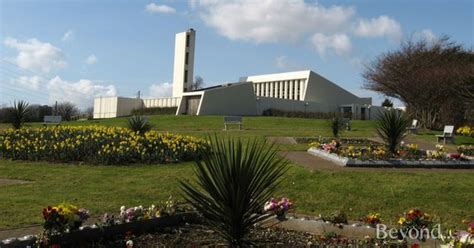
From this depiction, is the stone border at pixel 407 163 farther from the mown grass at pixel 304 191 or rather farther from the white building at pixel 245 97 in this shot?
the white building at pixel 245 97

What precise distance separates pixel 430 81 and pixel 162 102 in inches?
1343

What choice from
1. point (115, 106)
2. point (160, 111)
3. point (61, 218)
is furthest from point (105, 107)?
point (61, 218)

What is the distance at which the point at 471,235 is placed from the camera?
3.97m

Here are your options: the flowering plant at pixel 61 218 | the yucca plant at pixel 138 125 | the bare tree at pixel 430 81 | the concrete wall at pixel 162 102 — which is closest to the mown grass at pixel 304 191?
the flowering plant at pixel 61 218

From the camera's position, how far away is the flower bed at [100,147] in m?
12.2

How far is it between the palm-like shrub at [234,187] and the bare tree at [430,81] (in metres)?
28.5

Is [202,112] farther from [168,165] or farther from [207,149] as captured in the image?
[207,149]

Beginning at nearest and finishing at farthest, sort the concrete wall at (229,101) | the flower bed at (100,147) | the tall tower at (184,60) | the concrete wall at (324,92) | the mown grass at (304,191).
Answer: the mown grass at (304,191) → the flower bed at (100,147) → the concrete wall at (229,101) → the tall tower at (184,60) → the concrete wall at (324,92)

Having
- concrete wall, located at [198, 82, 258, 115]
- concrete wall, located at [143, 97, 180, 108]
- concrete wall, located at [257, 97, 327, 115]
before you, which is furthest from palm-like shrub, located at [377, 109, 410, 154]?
concrete wall, located at [257, 97, 327, 115]

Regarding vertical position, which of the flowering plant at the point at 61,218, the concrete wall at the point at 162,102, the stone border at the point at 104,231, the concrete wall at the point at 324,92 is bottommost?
the stone border at the point at 104,231

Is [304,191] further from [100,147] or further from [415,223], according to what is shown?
[100,147]

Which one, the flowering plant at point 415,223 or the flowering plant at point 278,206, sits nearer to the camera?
the flowering plant at point 415,223

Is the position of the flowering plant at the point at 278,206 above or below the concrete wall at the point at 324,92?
below

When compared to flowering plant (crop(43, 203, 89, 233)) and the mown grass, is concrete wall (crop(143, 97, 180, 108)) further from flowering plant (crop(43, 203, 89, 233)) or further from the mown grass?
flowering plant (crop(43, 203, 89, 233))
